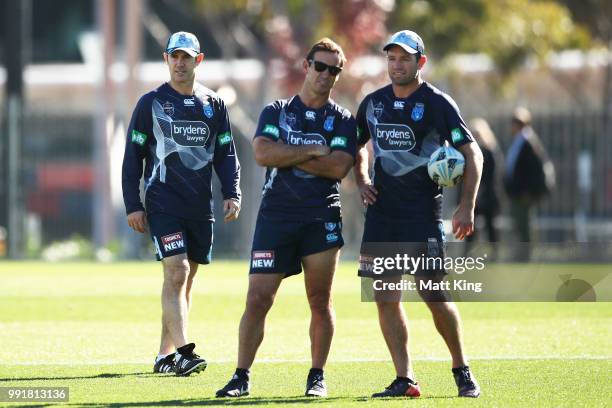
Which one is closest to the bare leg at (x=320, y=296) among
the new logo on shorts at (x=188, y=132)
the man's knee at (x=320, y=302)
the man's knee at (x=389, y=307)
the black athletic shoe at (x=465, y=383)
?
the man's knee at (x=320, y=302)

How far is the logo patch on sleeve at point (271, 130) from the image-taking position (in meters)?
9.22

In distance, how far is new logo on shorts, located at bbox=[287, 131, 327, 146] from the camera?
30.3ft

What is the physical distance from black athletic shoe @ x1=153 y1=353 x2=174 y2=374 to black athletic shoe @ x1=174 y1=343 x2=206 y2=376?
8.2 inches

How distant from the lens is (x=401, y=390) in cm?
911

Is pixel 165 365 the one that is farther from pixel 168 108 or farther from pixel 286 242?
pixel 168 108

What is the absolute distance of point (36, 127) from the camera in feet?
90.4

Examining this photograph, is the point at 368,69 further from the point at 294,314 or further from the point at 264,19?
the point at 294,314

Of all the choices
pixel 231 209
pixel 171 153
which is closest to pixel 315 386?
pixel 231 209

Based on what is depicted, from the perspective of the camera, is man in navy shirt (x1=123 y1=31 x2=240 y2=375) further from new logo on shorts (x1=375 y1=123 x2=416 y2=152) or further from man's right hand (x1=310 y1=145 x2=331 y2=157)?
new logo on shorts (x1=375 y1=123 x2=416 y2=152)

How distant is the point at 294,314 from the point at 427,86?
565cm

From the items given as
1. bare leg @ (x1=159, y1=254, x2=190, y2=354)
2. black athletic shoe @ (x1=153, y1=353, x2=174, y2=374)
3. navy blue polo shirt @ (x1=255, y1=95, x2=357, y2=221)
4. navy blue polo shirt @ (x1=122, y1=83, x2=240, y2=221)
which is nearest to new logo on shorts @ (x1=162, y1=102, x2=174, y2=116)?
navy blue polo shirt @ (x1=122, y1=83, x2=240, y2=221)

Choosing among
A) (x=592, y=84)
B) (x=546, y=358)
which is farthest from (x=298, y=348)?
(x=592, y=84)

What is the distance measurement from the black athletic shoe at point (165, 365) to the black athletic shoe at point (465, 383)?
216 centimetres

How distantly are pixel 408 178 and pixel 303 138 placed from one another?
703mm
